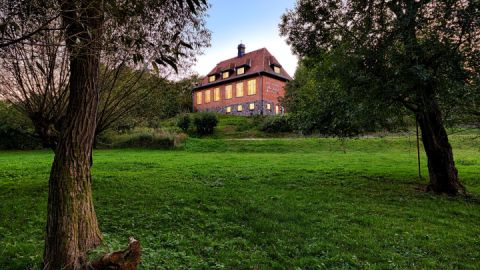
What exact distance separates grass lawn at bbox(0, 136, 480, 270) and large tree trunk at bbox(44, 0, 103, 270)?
45 centimetres

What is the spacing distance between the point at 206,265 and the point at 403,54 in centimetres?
583

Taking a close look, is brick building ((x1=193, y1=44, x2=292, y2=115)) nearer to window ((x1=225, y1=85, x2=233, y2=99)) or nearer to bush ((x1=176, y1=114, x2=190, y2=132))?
window ((x1=225, y1=85, x2=233, y2=99))

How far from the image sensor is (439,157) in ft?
30.9

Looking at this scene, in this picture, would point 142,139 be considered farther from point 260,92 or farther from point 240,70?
point 240,70

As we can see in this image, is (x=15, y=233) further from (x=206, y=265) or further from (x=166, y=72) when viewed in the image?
(x=166, y=72)

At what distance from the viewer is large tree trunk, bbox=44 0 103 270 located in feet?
13.5

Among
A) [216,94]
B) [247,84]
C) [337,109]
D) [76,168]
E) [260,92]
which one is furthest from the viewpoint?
[216,94]

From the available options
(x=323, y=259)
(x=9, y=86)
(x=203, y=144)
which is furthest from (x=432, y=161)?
(x=203, y=144)

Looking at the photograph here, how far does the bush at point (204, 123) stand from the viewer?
34.0 m

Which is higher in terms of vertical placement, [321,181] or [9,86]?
[9,86]

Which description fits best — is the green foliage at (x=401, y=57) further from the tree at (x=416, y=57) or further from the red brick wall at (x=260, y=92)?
the red brick wall at (x=260, y=92)

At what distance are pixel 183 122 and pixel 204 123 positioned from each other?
2.40 meters

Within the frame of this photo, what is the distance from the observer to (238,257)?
4973 millimetres

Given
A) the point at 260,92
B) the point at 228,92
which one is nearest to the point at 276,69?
the point at 260,92
